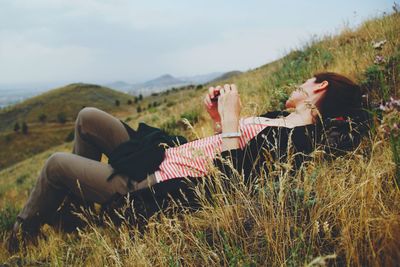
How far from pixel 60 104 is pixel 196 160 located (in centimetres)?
6777

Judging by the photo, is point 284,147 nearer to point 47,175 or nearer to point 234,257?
point 234,257

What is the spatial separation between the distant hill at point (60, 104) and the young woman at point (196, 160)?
60071mm

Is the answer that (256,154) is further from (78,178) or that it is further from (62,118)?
(62,118)

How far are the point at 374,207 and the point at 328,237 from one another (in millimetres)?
294

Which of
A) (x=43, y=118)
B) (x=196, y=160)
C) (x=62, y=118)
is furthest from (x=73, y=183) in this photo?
(x=43, y=118)

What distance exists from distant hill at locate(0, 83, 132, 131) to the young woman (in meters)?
60.1

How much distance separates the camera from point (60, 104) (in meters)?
65.4

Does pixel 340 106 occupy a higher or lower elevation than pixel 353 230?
higher

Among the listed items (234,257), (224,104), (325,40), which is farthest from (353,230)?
(325,40)

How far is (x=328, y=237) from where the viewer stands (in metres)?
1.66

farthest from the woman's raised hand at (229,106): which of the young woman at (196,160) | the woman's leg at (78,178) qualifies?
the woman's leg at (78,178)

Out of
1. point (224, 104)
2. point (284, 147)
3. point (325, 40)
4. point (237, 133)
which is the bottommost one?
point (284, 147)

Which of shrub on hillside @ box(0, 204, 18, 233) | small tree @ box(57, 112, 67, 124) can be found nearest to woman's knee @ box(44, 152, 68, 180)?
shrub on hillside @ box(0, 204, 18, 233)

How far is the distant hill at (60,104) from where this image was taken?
204 feet
